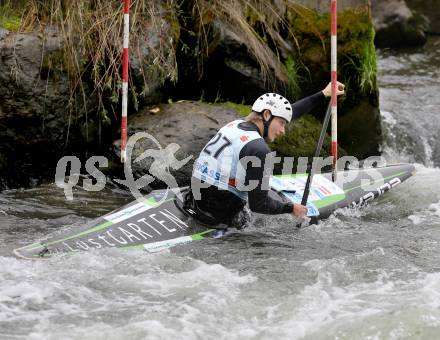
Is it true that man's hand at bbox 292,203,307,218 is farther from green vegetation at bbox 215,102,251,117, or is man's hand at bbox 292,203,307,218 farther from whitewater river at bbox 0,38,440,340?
green vegetation at bbox 215,102,251,117

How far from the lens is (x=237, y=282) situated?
4.88m

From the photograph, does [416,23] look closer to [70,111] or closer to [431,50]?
[431,50]

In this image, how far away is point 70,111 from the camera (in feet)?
22.7

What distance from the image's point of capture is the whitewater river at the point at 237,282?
167 inches

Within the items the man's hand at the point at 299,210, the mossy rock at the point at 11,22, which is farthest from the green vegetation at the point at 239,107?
the mossy rock at the point at 11,22

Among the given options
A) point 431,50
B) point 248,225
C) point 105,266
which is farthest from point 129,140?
point 431,50

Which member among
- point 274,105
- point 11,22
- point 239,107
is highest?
point 11,22

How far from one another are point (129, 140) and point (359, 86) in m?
2.77

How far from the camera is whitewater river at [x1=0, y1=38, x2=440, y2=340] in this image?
4.25 metres

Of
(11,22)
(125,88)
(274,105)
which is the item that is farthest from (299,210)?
(11,22)

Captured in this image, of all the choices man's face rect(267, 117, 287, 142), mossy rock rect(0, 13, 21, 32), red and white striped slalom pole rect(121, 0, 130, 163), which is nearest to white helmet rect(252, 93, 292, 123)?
man's face rect(267, 117, 287, 142)

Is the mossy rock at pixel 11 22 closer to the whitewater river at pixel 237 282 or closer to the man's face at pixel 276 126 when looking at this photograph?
the whitewater river at pixel 237 282

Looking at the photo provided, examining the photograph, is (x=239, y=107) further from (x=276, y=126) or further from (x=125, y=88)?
(x=276, y=126)

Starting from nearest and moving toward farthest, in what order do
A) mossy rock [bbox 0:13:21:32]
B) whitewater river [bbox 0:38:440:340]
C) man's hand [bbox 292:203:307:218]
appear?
whitewater river [bbox 0:38:440:340] → man's hand [bbox 292:203:307:218] → mossy rock [bbox 0:13:21:32]
